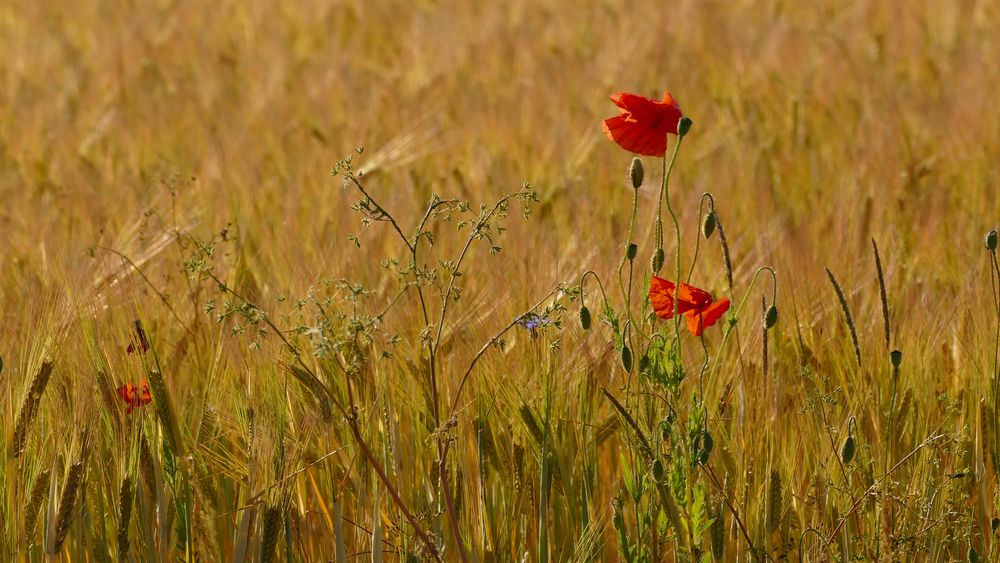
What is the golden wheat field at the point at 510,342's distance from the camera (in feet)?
4.46

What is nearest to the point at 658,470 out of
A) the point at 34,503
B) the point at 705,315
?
the point at 705,315

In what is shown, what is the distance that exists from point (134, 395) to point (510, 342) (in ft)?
1.61

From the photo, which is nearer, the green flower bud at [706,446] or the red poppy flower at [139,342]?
the green flower bud at [706,446]

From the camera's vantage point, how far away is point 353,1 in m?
5.64

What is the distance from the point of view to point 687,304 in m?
1.36

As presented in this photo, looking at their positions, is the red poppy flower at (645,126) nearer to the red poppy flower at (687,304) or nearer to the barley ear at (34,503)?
the red poppy flower at (687,304)

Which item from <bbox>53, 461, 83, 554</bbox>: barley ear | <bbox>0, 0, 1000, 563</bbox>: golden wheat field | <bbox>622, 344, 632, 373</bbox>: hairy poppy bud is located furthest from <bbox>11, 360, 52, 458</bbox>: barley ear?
<bbox>622, 344, 632, 373</bbox>: hairy poppy bud

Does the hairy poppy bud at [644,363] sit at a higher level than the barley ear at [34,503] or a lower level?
higher

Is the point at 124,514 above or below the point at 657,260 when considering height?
below

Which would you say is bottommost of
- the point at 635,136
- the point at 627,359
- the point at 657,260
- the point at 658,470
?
the point at 658,470

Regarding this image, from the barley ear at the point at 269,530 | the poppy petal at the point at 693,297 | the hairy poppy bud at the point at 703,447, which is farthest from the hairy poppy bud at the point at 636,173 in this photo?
the barley ear at the point at 269,530

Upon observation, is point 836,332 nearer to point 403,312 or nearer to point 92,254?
point 403,312

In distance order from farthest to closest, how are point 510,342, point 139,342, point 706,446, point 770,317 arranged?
point 510,342
point 139,342
point 770,317
point 706,446

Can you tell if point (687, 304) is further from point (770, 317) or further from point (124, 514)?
point (124, 514)
